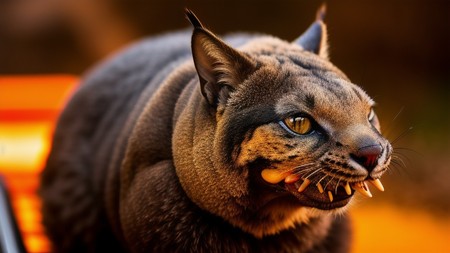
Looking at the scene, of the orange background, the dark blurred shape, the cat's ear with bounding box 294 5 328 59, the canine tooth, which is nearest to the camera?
the canine tooth

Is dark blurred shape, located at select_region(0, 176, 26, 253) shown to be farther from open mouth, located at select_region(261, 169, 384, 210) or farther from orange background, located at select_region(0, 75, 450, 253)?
open mouth, located at select_region(261, 169, 384, 210)

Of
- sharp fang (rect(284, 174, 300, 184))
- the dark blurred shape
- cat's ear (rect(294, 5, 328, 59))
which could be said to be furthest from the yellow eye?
the dark blurred shape

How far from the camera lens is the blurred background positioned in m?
4.02

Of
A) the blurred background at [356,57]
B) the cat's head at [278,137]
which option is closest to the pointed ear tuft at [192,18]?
the cat's head at [278,137]

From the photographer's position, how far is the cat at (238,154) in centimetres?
182

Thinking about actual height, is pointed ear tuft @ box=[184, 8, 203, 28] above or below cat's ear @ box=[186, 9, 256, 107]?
above

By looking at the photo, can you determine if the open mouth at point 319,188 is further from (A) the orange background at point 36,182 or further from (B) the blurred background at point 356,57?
(B) the blurred background at point 356,57

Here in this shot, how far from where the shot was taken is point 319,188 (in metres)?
1.85

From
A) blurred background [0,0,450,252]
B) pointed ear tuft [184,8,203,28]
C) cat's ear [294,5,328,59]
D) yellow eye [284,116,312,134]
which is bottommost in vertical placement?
blurred background [0,0,450,252]

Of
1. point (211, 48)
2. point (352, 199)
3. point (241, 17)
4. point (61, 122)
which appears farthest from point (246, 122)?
point (241, 17)

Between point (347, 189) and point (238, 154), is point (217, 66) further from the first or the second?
point (347, 189)

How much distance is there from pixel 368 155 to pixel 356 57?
333cm

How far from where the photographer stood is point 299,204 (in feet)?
6.54

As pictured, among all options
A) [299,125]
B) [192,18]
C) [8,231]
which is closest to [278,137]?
[299,125]
